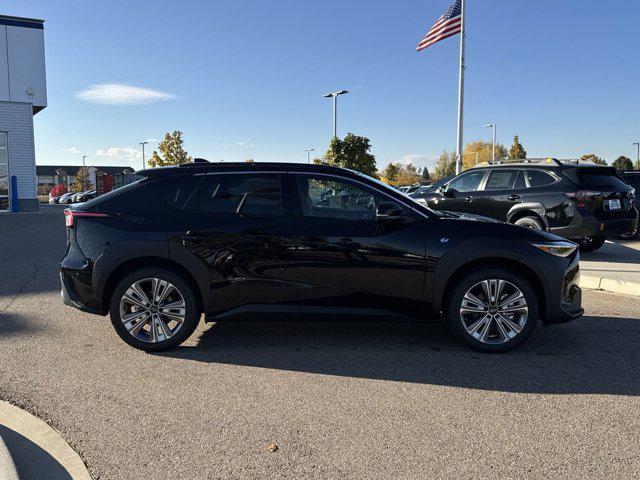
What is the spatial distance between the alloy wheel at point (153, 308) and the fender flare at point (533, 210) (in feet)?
23.6

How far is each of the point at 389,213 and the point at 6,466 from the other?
3.32m

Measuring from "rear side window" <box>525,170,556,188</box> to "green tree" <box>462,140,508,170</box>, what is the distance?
85.3 meters

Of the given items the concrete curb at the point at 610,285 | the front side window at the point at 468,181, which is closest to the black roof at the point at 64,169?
the front side window at the point at 468,181

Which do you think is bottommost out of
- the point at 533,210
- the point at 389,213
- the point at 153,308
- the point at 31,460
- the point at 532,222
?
the point at 31,460

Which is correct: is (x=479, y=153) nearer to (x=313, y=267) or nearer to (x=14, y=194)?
(x=14, y=194)

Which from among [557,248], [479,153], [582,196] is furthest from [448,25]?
[479,153]

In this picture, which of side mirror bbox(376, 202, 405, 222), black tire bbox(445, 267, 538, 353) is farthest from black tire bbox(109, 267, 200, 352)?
black tire bbox(445, 267, 538, 353)

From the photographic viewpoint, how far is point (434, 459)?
3.06 meters

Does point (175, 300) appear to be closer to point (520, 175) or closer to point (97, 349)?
point (97, 349)

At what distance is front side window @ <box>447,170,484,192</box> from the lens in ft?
35.4

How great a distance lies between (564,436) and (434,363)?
1418mm

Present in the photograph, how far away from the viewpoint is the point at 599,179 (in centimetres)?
967

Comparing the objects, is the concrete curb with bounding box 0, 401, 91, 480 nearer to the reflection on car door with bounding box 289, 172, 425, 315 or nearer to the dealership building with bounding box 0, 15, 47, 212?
the reflection on car door with bounding box 289, 172, 425, 315

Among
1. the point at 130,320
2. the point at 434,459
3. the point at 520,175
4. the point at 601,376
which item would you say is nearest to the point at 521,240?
the point at 601,376
